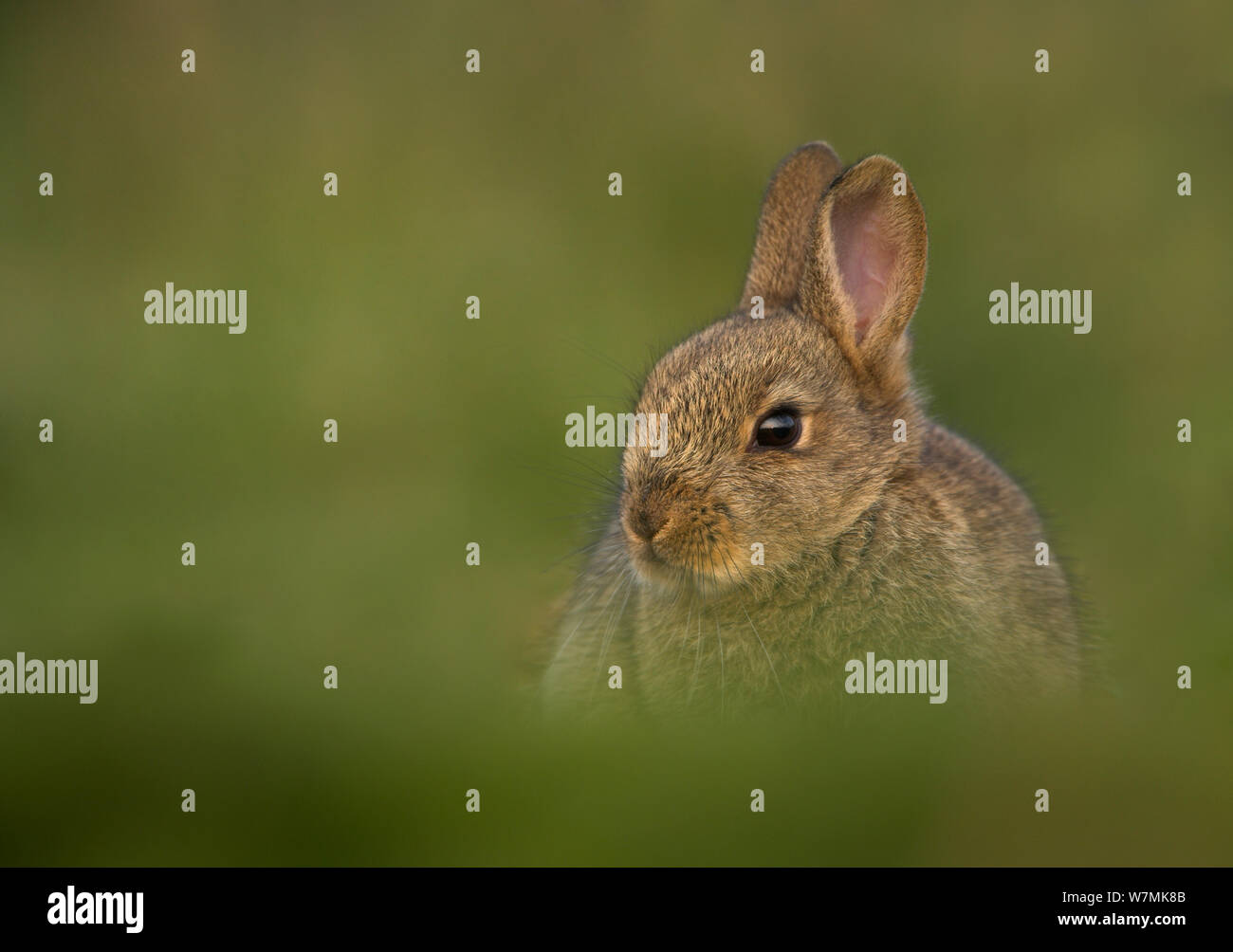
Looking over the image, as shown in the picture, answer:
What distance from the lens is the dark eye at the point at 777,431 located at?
539 centimetres

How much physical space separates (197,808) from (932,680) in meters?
2.66

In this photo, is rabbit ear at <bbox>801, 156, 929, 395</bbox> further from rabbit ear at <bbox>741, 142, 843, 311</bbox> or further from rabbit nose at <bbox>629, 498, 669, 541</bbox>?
rabbit nose at <bbox>629, 498, 669, 541</bbox>

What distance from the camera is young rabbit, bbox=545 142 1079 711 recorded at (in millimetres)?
5238

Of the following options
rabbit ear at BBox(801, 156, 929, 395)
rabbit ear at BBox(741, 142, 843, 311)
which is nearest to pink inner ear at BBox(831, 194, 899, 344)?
rabbit ear at BBox(801, 156, 929, 395)

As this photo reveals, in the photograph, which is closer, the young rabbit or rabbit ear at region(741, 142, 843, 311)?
the young rabbit

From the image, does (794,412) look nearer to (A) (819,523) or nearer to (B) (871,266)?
(A) (819,523)

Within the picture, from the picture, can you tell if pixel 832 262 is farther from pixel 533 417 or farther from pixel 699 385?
pixel 533 417

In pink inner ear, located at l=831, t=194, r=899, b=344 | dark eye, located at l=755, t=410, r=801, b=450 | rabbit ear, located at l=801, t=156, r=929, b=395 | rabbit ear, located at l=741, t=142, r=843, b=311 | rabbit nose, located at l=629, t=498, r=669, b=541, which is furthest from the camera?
rabbit ear, located at l=741, t=142, r=843, b=311

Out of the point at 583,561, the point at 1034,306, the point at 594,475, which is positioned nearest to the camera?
the point at 594,475

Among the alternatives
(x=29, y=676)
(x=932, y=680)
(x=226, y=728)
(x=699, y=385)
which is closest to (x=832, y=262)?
(x=699, y=385)

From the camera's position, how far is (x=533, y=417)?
8.47 metres

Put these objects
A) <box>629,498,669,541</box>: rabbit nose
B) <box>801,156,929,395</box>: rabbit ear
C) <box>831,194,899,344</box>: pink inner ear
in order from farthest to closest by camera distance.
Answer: <box>831,194,899,344</box>: pink inner ear < <box>801,156,929,395</box>: rabbit ear < <box>629,498,669,541</box>: rabbit nose

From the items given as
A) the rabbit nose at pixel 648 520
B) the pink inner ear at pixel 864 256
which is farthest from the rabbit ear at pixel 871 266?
the rabbit nose at pixel 648 520

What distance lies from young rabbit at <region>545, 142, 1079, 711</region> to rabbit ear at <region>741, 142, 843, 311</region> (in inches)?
16.3
